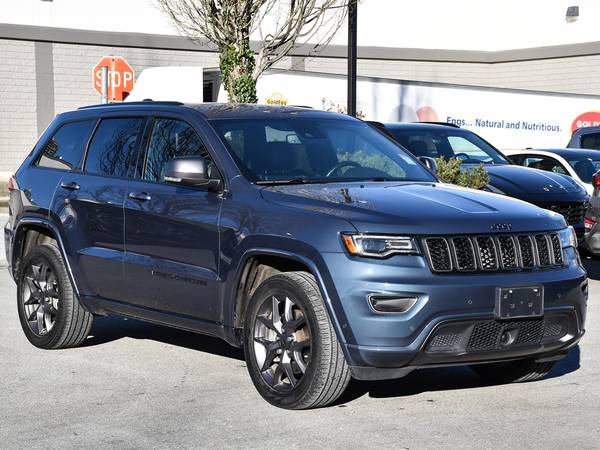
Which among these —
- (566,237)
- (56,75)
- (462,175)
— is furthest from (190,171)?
(56,75)

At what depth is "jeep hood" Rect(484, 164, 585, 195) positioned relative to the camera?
13180 millimetres

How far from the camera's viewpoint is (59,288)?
26.0ft

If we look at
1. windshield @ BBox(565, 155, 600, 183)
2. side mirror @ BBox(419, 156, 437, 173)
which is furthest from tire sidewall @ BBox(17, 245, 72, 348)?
windshield @ BBox(565, 155, 600, 183)

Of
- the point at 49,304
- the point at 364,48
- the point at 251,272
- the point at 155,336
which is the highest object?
the point at 364,48

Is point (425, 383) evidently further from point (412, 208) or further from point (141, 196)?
point (141, 196)

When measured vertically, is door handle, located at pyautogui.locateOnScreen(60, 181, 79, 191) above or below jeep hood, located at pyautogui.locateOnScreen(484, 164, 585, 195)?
above

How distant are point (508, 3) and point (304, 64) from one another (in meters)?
7.05

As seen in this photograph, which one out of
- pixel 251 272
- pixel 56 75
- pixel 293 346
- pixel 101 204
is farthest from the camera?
pixel 56 75

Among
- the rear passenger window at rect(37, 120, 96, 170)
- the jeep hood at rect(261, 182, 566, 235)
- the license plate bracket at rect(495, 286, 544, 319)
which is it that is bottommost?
the license plate bracket at rect(495, 286, 544, 319)

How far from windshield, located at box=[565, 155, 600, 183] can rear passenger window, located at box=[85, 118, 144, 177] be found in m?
9.42

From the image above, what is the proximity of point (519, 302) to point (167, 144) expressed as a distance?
2553mm

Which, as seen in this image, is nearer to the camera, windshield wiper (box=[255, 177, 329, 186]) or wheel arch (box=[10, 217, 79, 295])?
windshield wiper (box=[255, 177, 329, 186])

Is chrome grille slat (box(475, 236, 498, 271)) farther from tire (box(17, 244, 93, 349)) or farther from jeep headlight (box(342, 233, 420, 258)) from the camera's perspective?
tire (box(17, 244, 93, 349))

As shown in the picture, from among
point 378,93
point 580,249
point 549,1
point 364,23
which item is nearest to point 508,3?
point 549,1
